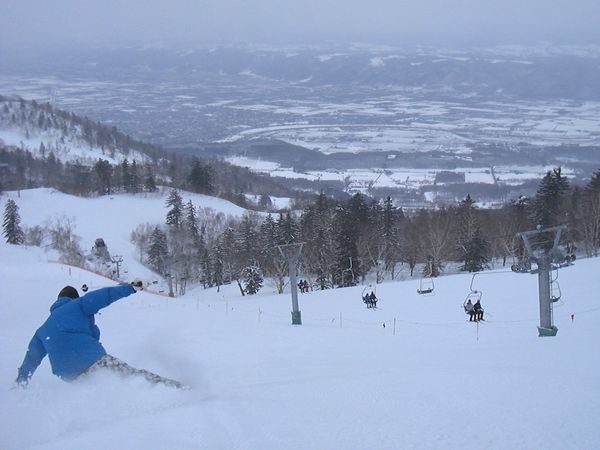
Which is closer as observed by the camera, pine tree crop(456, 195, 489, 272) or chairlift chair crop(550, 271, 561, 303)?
chairlift chair crop(550, 271, 561, 303)

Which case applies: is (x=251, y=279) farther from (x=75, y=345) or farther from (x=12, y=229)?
(x=75, y=345)

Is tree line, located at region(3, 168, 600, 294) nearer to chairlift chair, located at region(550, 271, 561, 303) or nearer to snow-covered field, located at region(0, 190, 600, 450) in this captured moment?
chairlift chair, located at region(550, 271, 561, 303)

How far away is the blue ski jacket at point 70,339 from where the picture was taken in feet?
17.9

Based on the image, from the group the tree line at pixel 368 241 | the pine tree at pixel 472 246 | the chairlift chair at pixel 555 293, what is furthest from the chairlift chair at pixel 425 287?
the pine tree at pixel 472 246

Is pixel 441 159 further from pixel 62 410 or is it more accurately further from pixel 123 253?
pixel 62 410

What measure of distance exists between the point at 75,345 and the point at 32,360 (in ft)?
1.79

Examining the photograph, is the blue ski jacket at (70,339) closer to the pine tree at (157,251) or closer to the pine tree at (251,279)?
the pine tree at (251,279)

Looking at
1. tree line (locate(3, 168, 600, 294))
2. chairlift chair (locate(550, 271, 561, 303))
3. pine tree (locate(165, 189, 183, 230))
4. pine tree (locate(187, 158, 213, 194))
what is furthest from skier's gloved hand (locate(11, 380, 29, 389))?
pine tree (locate(187, 158, 213, 194))

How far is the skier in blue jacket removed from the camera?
17.9ft

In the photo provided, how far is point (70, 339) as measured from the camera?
18.0 ft

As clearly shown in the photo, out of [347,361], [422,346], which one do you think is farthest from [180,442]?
[422,346]

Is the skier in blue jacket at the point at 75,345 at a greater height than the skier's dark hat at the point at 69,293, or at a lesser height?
lesser

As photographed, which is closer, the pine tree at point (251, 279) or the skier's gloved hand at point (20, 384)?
the skier's gloved hand at point (20, 384)

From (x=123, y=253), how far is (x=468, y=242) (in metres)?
30.5
